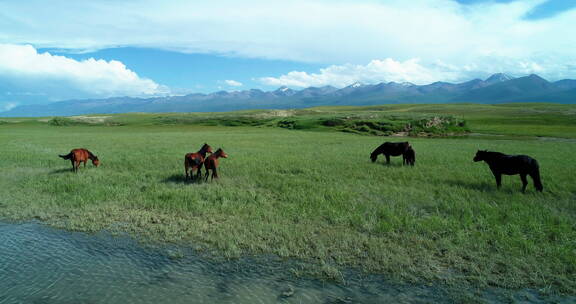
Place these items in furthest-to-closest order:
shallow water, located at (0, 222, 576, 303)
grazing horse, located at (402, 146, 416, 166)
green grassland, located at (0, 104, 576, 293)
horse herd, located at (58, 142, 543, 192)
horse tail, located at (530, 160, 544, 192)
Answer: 1. grazing horse, located at (402, 146, 416, 166)
2. horse herd, located at (58, 142, 543, 192)
3. horse tail, located at (530, 160, 544, 192)
4. green grassland, located at (0, 104, 576, 293)
5. shallow water, located at (0, 222, 576, 303)

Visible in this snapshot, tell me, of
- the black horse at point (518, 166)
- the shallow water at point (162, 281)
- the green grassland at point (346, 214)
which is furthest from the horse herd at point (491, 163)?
the shallow water at point (162, 281)

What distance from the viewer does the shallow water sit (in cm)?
624

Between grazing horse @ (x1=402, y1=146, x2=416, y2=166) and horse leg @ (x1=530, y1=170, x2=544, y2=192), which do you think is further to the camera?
grazing horse @ (x1=402, y1=146, x2=416, y2=166)

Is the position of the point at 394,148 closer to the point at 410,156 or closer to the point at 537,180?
the point at 410,156

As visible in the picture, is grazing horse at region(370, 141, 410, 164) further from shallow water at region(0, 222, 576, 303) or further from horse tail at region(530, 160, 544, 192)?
shallow water at region(0, 222, 576, 303)

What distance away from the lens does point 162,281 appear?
6.86 meters

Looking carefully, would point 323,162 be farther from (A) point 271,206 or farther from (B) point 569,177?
A: (B) point 569,177

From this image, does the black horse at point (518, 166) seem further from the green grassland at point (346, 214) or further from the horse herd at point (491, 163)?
the green grassland at point (346, 214)

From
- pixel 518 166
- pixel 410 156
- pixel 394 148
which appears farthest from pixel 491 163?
pixel 394 148

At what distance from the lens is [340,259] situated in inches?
304

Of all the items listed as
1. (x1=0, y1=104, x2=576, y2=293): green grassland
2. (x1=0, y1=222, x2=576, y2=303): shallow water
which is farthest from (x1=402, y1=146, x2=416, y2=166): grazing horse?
(x1=0, y1=222, x2=576, y2=303): shallow water

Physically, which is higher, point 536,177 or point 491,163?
point 491,163

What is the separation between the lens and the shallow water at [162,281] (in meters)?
6.24

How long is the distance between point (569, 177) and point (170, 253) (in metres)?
18.6
